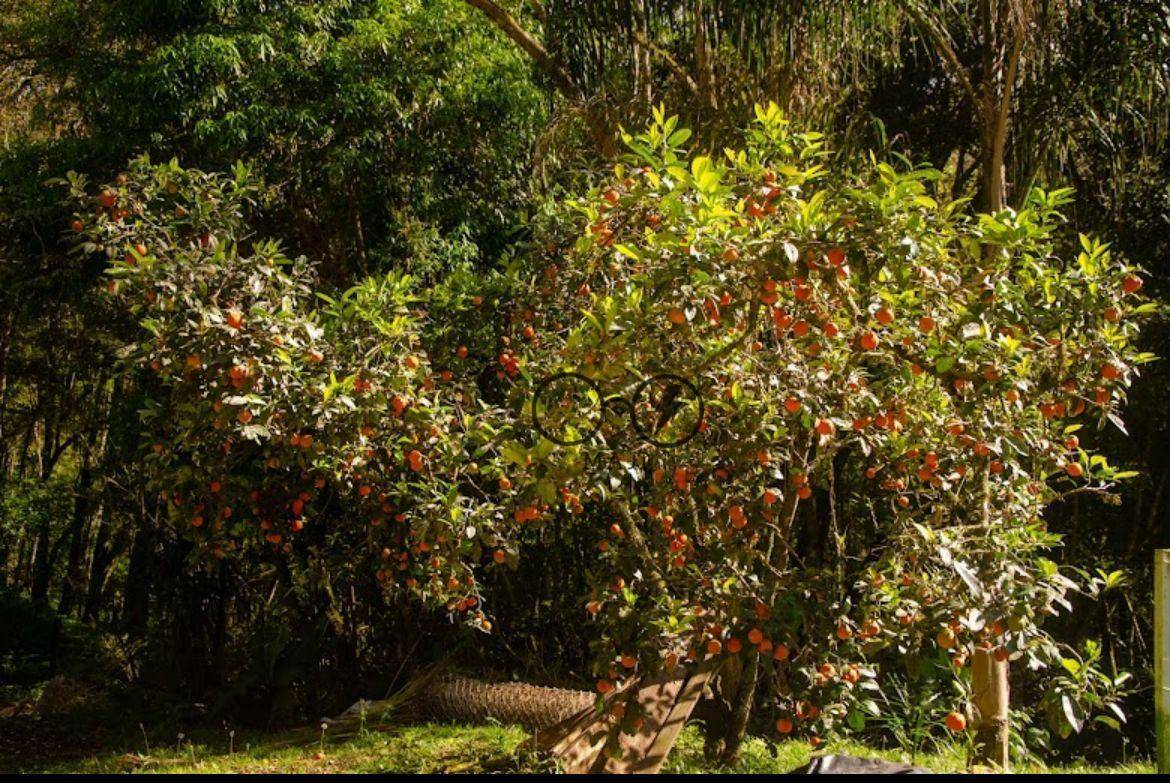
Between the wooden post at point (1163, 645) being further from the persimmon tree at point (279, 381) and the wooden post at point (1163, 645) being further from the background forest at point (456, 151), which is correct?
the persimmon tree at point (279, 381)

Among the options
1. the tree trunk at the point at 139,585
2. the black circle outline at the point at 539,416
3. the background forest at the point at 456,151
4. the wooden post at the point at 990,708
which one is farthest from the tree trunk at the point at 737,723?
the tree trunk at the point at 139,585

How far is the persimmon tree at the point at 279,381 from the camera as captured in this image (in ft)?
10.4

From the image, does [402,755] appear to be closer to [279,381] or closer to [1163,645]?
[279,381]

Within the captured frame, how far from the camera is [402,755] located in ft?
13.3

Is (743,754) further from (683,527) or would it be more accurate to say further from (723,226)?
(723,226)

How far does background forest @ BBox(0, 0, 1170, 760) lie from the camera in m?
4.40

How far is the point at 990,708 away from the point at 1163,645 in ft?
4.76

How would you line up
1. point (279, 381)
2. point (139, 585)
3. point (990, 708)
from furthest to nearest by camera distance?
point (139, 585), point (990, 708), point (279, 381)

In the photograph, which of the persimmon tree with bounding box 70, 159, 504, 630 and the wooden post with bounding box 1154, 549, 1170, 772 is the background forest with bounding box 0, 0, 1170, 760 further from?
the wooden post with bounding box 1154, 549, 1170, 772

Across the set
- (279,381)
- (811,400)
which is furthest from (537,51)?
(811,400)

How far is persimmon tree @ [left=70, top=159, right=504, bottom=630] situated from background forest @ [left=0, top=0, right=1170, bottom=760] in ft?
2.12

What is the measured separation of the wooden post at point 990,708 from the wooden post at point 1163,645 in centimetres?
109

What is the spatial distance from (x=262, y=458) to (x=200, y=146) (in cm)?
175

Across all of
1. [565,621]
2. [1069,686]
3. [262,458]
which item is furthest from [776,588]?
[565,621]
